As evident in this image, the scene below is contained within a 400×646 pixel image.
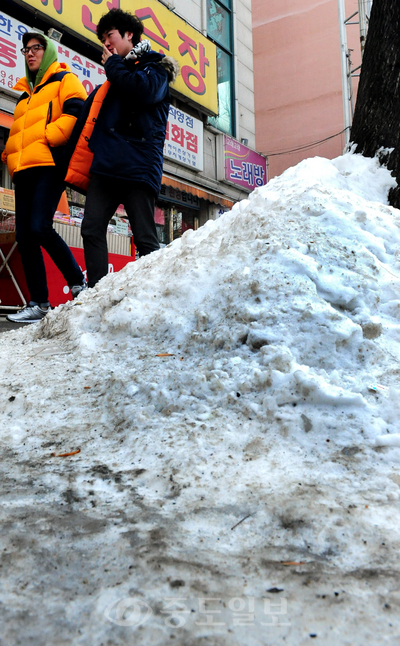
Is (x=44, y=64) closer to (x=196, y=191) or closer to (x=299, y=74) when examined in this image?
(x=196, y=191)

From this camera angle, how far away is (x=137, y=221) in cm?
300

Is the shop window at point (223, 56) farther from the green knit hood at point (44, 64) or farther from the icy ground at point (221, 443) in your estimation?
the icy ground at point (221, 443)

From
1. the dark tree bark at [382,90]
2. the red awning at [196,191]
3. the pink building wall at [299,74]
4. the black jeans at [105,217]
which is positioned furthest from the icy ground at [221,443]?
the pink building wall at [299,74]

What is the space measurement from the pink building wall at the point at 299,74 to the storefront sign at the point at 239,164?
7.09 m

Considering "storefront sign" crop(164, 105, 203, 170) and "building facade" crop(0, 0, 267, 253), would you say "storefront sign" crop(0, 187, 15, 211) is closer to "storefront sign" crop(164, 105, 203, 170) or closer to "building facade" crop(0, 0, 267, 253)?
"building facade" crop(0, 0, 267, 253)

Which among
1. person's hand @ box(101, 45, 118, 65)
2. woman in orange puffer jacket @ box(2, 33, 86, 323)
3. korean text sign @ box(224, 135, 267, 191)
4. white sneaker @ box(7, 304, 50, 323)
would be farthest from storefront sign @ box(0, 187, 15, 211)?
korean text sign @ box(224, 135, 267, 191)

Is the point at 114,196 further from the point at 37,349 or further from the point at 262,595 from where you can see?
the point at 262,595

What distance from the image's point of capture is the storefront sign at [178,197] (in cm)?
1137

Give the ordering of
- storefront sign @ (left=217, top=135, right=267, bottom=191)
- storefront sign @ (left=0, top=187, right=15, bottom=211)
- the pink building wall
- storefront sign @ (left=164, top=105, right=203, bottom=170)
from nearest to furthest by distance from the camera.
A: storefront sign @ (left=0, top=187, right=15, bottom=211)
storefront sign @ (left=164, top=105, right=203, bottom=170)
storefront sign @ (left=217, top=135, right=267, bottom=191)
the pink building wall

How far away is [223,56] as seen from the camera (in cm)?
1304

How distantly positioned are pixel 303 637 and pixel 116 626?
0.28 metres

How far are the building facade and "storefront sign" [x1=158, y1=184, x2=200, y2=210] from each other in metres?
0.03

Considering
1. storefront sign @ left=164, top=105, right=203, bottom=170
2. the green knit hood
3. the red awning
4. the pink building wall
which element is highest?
the pink building wall

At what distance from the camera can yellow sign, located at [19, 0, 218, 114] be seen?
8000 millimetres
